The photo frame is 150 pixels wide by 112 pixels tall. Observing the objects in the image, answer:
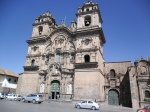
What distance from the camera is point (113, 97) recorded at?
28.9 meters

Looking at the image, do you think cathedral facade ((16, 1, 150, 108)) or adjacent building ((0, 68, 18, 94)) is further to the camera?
adjacent building ((0, 68, 18, 94))

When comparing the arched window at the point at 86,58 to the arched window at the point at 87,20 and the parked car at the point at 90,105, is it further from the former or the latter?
the parked car at the point at 90,105

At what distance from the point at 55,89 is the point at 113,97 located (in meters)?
12.1

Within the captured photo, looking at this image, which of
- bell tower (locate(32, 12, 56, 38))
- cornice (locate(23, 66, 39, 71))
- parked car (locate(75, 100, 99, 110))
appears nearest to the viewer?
parked car (locate(75, 100, 99, 110))

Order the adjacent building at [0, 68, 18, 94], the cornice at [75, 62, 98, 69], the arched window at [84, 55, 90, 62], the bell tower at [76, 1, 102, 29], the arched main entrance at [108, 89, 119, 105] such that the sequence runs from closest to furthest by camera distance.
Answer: the cornice at [75, 62, 98, 69] → the arched window at [84, 55, 90, 62] → the arched main entrance at [108, 89, 119, 105] → the bell tower at [76, 1, 102, 29] → the adjacent building at [0, 68, 18, 94]

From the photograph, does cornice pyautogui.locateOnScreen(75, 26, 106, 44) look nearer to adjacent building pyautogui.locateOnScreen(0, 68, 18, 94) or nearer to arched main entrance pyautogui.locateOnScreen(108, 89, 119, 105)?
arched main entrance pyautogui.locateOnScreen(108, 89, 119, 105)

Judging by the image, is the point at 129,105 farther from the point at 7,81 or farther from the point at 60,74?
the point at 7,81

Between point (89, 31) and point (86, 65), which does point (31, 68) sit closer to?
point (86, 65)

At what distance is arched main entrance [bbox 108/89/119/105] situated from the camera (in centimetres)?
2852

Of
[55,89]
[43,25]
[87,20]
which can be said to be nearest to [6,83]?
[55,89]

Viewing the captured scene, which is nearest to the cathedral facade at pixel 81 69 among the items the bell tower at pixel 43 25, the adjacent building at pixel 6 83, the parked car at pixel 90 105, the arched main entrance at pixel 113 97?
the arched main entrance at pixel 113 97

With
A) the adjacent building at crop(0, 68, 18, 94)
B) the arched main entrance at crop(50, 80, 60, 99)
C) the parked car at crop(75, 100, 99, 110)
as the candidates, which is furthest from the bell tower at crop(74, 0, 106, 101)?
the adjacent building at crop(0, 68, 18, 94)

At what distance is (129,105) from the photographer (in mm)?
26484

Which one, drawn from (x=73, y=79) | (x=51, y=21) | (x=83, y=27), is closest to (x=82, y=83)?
(x=73, y=79)
